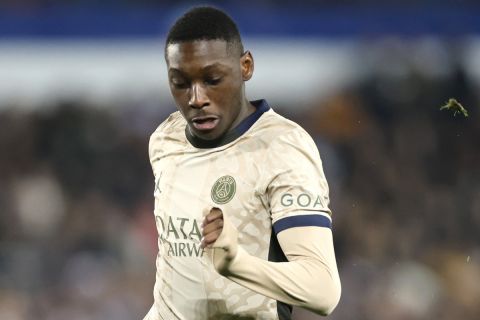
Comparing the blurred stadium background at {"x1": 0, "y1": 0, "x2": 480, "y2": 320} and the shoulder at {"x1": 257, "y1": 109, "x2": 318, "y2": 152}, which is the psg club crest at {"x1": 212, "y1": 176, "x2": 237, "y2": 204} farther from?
the blurred stadium background at {"x1": 0, "y1": 0, "x2": 480, "y2": 320}

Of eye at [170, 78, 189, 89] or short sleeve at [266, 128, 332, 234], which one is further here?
eye at [170, 78, 189, 89]

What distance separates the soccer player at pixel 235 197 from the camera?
10.1ft

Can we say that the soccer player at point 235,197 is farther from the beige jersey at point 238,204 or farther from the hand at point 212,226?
the hand at point 212,226

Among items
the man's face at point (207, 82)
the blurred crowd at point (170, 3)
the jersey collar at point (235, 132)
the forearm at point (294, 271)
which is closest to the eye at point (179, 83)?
the man's face at point (207, 82)

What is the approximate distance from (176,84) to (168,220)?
18.1 inches

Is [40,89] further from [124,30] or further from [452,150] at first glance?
[452,150]

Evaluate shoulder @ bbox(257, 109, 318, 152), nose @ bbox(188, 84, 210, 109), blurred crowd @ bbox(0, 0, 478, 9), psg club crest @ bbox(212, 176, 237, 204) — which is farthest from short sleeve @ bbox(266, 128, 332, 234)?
blurred crowd @ bbox(0, 0, 478, 9)

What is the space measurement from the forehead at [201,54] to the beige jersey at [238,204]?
0.85 ft

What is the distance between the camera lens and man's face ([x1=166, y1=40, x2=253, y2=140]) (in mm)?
3299

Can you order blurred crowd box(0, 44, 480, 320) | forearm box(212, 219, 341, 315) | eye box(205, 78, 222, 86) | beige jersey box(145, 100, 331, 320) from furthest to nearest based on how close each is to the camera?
blurred crowd box(0, 44, 480, 320), eye box(205, 78, 222, 86), beige jersey box(145, 100, 331, 320), forearm box(212, 219, 341, 315)

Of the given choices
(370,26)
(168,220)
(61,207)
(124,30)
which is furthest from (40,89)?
(168,220)

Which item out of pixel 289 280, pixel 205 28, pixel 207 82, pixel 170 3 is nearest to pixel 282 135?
pixel 207 82

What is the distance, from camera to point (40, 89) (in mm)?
10570

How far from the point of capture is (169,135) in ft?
12.4
